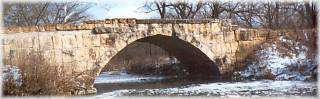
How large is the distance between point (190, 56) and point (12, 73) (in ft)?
15.6

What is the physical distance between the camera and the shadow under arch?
33.9 ft

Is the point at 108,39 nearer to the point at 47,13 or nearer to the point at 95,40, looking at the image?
the point at 95,40

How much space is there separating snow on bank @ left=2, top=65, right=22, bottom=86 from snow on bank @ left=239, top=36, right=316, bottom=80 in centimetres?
482

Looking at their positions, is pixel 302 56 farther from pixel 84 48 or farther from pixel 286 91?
pixel 84 48

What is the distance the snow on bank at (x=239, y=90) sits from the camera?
27.5ft

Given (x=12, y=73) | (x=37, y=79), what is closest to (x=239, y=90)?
(x=37, y=79)

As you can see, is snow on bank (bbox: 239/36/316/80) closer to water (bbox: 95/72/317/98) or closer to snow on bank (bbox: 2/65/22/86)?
water (bbox: 95/72/317/98)

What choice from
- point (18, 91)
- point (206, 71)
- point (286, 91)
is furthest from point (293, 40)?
point (18, 91)

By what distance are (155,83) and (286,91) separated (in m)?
3.11

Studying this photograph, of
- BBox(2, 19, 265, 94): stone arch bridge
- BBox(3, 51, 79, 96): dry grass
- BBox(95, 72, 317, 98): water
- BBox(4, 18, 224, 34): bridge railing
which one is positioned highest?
BBox(4, 18, 224, 34): bridge railing

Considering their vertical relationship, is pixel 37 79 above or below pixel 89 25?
below

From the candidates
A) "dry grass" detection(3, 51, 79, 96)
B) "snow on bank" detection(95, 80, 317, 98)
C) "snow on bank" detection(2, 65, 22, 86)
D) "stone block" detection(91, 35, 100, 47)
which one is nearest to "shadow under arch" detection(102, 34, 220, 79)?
"snow on bank" detection(95, 80, 317, 98)

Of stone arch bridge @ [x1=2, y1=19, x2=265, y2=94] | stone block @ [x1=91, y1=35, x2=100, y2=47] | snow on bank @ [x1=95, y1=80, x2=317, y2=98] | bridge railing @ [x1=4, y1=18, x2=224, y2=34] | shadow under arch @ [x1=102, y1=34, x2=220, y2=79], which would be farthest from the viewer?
shadow under arch @ [x1=102, y1=34, x2=220, y2=79]

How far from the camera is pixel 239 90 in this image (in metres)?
8.88
